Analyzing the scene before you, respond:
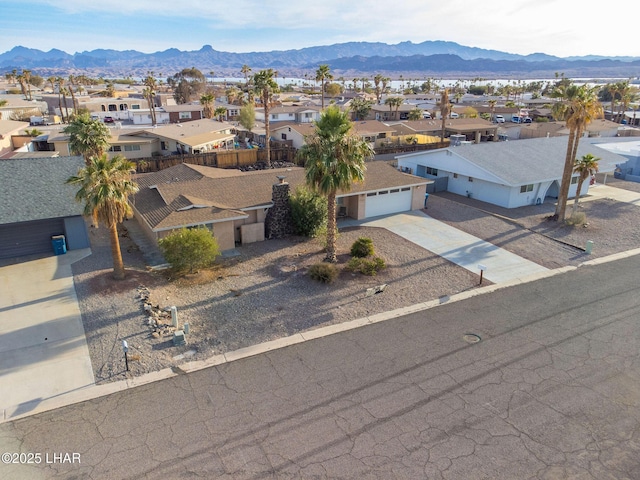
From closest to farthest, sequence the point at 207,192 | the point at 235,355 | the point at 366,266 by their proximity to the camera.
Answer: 1. the point at 235,355
2. the point at 366,266
3. the point at 207,192

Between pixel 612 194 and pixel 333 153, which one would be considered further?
pixel 612 194

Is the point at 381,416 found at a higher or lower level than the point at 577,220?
lower

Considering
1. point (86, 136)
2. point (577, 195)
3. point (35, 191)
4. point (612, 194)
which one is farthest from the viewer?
point (612, 194)

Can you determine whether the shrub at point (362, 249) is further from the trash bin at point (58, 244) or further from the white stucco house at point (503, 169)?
the trash bin at point (58, 244)

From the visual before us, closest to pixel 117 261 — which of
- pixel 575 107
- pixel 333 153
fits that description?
pixel 333 153

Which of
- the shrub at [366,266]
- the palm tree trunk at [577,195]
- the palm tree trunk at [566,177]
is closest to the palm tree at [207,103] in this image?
the palm tree trunk at [566,177]

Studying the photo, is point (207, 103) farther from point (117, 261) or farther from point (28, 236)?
point (117, 261)
